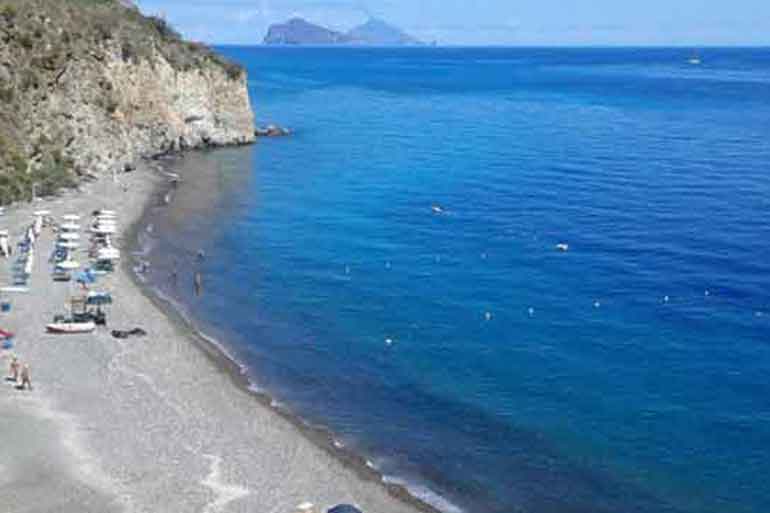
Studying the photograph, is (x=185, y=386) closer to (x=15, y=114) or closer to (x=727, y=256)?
(x=727, y=256)

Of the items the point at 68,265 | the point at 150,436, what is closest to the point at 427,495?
the point at 150,436

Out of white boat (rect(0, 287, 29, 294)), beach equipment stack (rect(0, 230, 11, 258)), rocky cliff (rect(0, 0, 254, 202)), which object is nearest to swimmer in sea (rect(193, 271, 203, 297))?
white boat (rect(0, 287, 29, 294))

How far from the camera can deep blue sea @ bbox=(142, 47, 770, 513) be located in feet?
111

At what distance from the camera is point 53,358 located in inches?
1607

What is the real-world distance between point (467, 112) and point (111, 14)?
6086cm

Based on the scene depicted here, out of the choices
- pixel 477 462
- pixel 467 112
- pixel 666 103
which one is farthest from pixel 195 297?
pixel 666 103

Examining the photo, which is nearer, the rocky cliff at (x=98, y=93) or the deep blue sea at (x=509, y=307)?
the deep blue sea at (x=509, y=307)

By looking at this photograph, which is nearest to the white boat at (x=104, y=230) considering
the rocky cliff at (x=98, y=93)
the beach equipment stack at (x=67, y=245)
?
the beach equipment stack at (x=67, y=245)

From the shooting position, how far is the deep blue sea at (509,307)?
33969 mm

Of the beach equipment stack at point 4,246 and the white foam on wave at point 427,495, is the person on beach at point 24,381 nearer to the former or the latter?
the white foam on wave at point 427,495

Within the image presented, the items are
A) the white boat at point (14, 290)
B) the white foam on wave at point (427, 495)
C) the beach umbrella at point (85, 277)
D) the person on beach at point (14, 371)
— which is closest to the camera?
the white foam on wave at point (427, 495)

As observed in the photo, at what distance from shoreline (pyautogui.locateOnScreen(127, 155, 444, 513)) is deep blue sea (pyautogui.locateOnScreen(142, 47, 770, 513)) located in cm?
59

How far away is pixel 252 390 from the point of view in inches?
1570

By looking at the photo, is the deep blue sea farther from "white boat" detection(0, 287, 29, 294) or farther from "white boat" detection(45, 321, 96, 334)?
"white boat" detection(0, 287, 29, 294)
